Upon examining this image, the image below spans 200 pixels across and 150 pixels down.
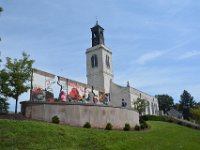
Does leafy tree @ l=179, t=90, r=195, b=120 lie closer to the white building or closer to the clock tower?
the white building

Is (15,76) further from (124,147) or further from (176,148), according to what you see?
(176,148)

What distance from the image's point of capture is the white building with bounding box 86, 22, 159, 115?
2813 inches

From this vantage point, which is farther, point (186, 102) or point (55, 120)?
point (186, 102)

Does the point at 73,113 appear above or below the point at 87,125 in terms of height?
above

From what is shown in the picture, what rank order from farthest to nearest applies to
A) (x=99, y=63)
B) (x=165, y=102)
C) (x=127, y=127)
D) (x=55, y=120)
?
(x=165, y=102), (x=99, y=63), (x=127, y=127), (x=55, y=120)

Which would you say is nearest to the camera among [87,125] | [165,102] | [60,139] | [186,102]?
[60,139]

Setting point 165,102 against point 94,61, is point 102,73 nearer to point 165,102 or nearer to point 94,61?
point 94,61

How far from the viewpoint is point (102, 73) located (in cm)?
7188

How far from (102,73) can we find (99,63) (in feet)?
10.1

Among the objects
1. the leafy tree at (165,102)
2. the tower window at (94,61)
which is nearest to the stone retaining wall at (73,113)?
the tower window at (94,61)

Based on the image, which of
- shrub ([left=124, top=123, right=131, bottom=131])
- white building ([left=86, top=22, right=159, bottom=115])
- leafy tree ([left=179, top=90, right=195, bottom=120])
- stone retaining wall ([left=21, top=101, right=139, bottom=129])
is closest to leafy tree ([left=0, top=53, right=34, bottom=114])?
stone retaining wall ([left=21, top=101, right=139, bottom=129])

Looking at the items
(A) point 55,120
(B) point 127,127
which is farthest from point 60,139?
(B) point 127,127

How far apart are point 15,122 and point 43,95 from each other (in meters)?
23.5

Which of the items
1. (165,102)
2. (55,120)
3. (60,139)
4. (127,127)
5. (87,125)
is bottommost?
(60,139)
